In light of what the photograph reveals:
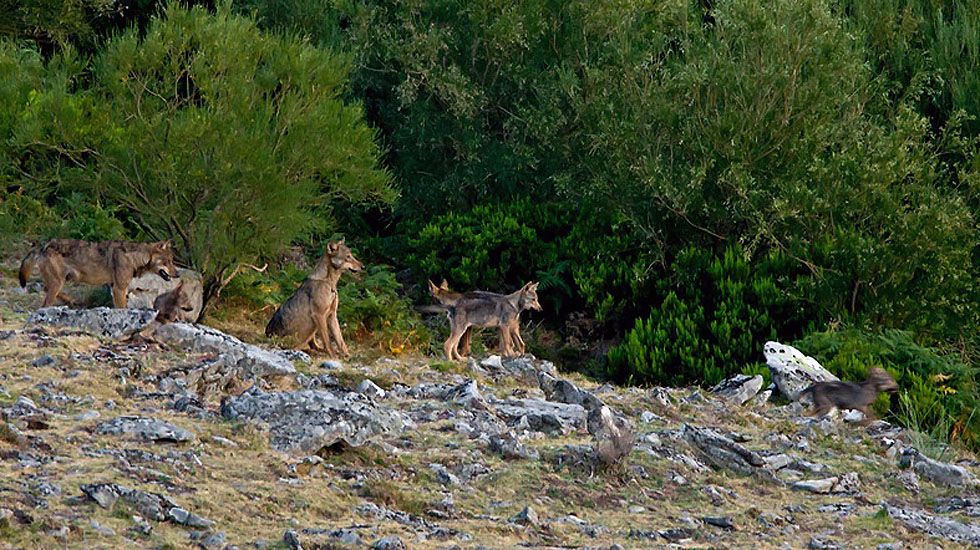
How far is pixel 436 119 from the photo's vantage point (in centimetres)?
2414

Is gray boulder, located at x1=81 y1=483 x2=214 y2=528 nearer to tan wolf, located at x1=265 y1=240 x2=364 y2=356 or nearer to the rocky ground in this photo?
the rocky ground

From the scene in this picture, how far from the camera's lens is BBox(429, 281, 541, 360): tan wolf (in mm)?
17219

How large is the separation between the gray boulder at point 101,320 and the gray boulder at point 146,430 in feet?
11.4

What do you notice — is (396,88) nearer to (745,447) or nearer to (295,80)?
(295,80)

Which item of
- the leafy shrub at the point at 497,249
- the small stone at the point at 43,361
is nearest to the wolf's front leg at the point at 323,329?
the small stone at the point at 43,361

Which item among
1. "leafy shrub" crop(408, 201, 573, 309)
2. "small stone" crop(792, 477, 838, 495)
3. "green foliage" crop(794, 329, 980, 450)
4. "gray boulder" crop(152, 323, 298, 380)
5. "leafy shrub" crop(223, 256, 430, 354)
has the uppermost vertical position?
"small stone" crop(792, 477, 838, 495)

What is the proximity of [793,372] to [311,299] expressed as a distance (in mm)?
5279

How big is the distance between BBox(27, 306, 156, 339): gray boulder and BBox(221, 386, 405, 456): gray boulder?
113 inches

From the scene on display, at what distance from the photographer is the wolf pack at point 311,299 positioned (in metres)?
15.5

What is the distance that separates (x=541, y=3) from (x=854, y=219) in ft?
20.5

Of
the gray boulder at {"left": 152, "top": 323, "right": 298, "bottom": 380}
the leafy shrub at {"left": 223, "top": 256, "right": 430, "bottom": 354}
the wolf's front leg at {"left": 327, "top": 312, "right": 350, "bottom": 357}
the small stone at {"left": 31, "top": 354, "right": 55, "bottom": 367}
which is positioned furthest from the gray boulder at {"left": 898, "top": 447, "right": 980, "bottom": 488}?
the small stone at {"left": 31, "top": 354, "right": 55, "bottom": 367}

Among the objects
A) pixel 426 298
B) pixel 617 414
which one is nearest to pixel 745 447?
pixel 617 414

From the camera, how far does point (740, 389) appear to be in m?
16.1

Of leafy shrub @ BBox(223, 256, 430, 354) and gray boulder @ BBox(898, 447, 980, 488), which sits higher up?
gray boulder @ BBox(898, 447, 980, 488)
